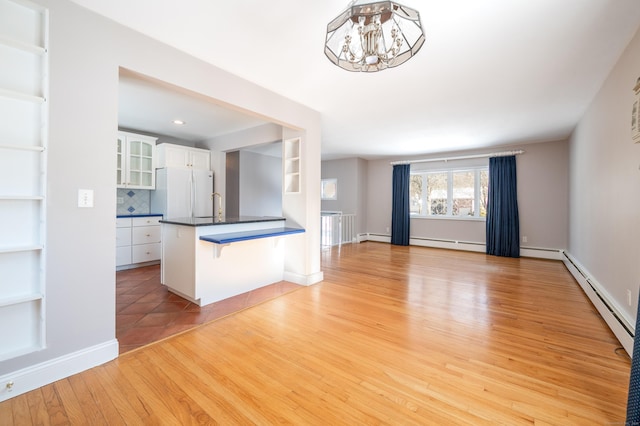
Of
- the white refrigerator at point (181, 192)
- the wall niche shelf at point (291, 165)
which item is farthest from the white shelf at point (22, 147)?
the white refrigerator at point (181, 192)

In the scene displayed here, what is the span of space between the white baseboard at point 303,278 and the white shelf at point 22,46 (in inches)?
120

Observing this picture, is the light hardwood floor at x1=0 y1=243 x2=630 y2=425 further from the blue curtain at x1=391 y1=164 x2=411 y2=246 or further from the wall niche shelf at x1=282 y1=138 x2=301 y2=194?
the blue curtain at x1=391 y1=164 x2=411 y2=246

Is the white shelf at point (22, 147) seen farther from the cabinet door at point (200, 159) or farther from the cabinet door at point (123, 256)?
the cabinet door at point (200, 159)

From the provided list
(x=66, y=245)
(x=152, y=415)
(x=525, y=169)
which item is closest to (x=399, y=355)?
(x=152, y=415)

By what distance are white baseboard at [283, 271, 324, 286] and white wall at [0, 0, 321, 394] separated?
6.93ft

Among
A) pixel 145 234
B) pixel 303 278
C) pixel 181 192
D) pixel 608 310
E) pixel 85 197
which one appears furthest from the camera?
pixel 181 192

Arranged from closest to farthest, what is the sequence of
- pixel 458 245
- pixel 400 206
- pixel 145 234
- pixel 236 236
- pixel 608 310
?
pixel 608 310
pixel 236 236
pixel 145 234
pixel 458 245
pixel 400 206

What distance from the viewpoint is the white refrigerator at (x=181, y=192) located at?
4480mm

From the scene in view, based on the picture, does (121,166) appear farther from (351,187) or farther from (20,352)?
(351,187)

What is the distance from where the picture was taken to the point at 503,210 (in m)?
5.57

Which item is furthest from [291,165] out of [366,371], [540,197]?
[540,197]

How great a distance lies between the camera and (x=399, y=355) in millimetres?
1921

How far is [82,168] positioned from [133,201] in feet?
11.4

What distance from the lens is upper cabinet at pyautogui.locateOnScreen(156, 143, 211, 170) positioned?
14.8ft
